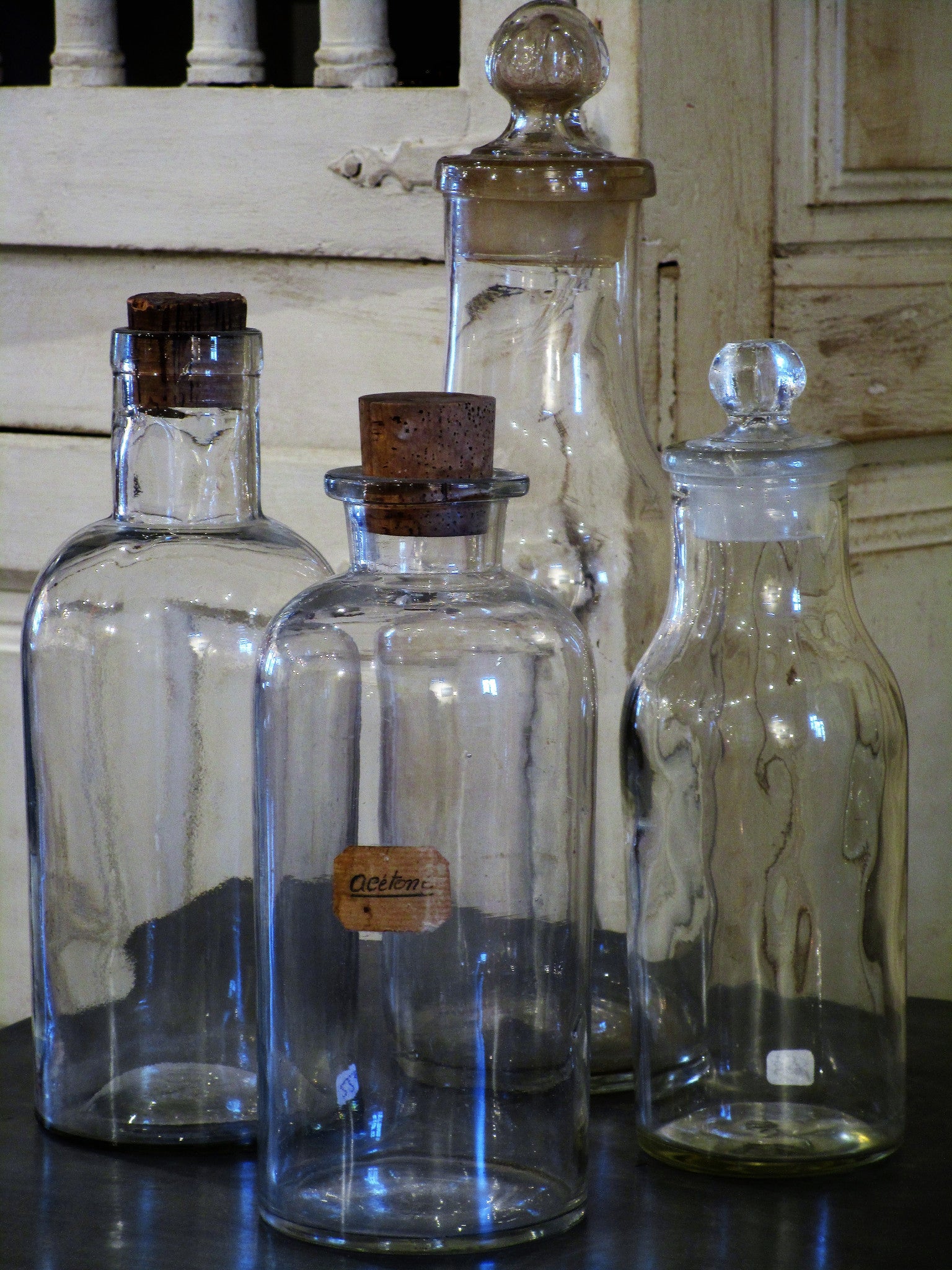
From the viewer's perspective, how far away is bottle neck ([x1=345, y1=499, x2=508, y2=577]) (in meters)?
0.59

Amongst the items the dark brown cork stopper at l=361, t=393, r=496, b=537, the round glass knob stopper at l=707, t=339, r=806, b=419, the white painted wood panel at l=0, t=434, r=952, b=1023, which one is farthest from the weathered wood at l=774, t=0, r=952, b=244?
the dark brown cork stopper at l=361, t=393, r=496, b=537

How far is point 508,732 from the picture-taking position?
1.95 ft


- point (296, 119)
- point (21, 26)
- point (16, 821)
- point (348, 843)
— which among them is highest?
point (21, 26)

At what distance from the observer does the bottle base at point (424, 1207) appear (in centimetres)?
56

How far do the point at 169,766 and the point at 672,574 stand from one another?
0.23 m

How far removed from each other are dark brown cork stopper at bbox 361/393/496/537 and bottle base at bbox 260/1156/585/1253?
0.23m

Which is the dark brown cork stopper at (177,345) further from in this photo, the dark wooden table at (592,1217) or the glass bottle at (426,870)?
the dark wooden table at (592,1217)

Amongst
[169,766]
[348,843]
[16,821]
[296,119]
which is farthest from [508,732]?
[16,821]

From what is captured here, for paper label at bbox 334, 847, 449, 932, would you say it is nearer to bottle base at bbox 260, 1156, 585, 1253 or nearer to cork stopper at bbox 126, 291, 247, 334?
bottle base at bbox 260, 1156, 585, 1253

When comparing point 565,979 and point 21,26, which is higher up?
point 21,26

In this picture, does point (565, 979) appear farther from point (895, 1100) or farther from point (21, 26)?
point (21, 26)

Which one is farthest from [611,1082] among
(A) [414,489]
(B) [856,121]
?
(B) [856,121]

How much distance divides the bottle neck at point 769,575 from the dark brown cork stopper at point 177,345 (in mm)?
199

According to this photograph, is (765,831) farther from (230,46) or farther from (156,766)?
(230,46)
